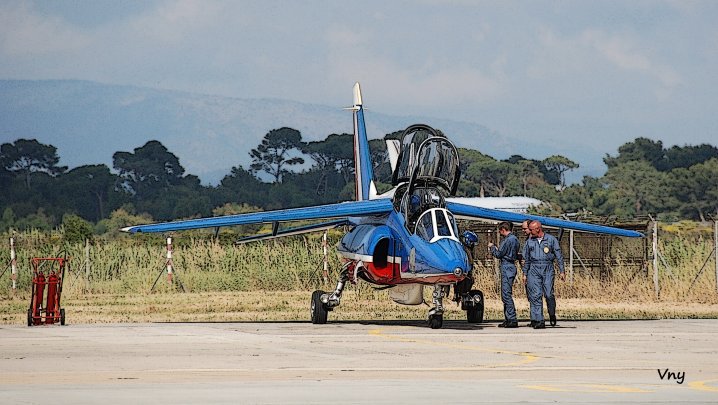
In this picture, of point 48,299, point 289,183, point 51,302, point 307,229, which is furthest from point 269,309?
point 289,183

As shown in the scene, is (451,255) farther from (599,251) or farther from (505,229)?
(599,251)

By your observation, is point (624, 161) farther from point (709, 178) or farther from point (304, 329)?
point (304, 329)

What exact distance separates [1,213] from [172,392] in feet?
307

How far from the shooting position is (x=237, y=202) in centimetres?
12575

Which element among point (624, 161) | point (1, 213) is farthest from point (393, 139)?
point (624, 161)

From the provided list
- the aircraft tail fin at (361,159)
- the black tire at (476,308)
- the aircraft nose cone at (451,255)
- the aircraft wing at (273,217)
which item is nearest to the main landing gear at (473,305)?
the black tire at (476,308)

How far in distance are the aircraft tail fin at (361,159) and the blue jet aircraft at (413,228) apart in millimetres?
3211

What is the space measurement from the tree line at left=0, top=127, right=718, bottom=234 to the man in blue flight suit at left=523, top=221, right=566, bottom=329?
239 ft

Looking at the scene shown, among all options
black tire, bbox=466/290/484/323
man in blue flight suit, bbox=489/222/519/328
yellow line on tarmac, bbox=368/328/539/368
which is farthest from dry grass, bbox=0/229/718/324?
yellow line on tarmac, bbox=368/328/539/368

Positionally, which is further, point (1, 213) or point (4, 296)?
point (1, 213)

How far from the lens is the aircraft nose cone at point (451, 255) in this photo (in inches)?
786

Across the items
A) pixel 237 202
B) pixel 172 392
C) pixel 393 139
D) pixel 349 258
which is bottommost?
pixel 172 392

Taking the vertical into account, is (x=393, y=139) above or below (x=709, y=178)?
below

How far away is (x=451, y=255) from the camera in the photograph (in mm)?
20125
